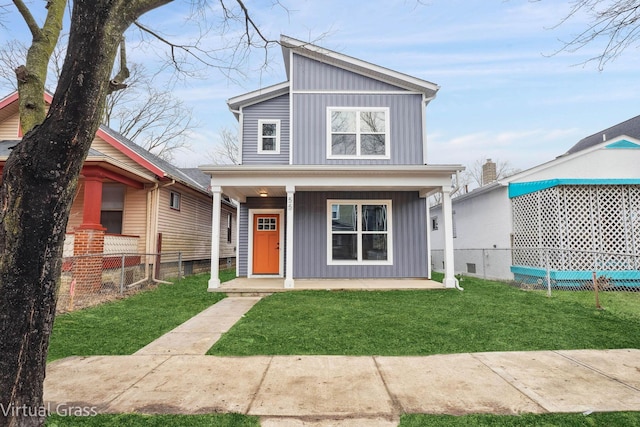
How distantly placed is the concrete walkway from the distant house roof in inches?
650

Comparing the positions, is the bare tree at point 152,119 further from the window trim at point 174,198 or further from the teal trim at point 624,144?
the teal trim at point 624,144

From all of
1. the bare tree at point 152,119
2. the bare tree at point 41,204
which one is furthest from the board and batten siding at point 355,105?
the bare tree at point 152,119

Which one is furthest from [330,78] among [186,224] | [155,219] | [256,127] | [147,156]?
[186,224]

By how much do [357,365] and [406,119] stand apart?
830 cm

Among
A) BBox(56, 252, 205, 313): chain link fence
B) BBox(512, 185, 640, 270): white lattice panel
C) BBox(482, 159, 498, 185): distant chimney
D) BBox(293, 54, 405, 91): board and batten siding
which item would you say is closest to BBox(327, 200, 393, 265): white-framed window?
BBox(293, 54, 405, 91): board and batten siding

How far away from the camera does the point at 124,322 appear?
574 cm

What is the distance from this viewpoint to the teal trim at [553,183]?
9.34 m

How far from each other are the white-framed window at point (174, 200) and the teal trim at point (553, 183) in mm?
11135

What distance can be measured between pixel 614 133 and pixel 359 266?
18210mm

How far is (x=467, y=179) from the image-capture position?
129ft

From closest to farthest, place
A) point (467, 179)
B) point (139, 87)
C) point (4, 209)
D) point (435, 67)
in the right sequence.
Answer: point (4, 209) → point (435, 67) → point (139, 87) → point (467, 179)

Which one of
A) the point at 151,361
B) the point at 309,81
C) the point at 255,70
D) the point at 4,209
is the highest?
the point at 309,81

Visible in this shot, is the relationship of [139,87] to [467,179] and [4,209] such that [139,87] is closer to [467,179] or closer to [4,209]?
[4,209]

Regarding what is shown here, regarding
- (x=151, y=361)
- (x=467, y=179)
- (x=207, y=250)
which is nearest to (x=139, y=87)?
(x=207, y=250)
